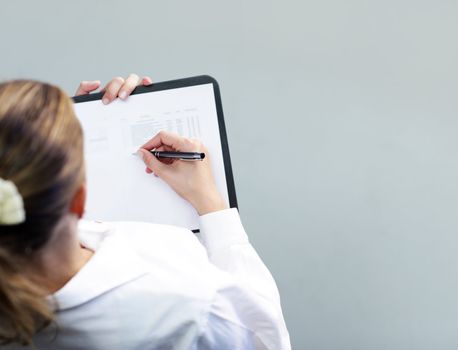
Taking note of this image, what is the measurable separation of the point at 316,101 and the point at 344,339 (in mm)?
566

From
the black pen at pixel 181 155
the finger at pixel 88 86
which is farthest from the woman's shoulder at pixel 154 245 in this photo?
the finger at pixel 88 86

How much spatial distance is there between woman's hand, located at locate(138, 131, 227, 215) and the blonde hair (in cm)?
28

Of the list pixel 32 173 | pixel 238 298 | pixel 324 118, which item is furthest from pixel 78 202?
pixel 324 118

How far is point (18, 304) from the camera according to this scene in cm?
42

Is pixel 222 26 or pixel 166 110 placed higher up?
pixel 222 26

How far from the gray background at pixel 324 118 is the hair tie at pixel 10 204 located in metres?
0.70

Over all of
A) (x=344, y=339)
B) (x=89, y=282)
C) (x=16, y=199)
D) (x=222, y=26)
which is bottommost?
(x=344, y=339)

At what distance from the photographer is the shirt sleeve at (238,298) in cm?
55

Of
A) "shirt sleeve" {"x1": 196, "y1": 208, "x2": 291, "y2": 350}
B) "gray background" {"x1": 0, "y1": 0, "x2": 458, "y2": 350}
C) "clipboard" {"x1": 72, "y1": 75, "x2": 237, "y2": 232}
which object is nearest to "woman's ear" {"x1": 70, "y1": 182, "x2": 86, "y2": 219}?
"shirt sleeve" {"x1": 196, "y1": 208, "x2": 291, "y2": 350}

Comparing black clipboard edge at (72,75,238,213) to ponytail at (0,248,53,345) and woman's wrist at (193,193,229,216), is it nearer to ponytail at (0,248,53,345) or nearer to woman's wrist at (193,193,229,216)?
woman's wrist at (193,193,229,216)

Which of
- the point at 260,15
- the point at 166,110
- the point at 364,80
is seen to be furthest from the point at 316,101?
the point at 166,110

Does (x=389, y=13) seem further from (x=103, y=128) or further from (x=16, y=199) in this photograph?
(x=16, y=199)

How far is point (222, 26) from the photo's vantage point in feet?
3.37

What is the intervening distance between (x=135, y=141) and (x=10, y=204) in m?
0.38
